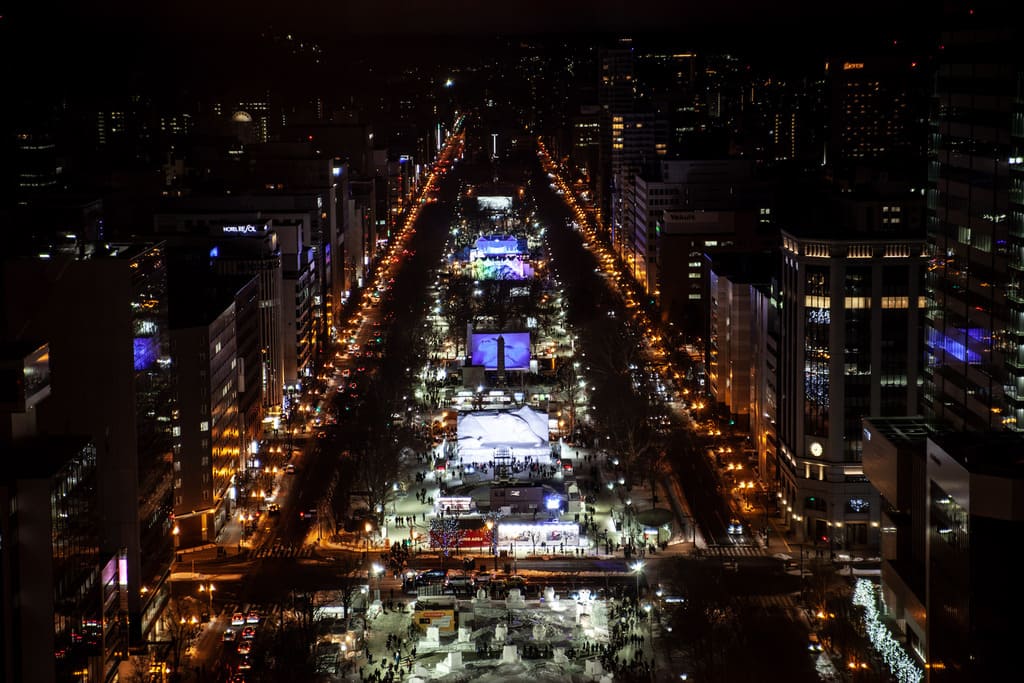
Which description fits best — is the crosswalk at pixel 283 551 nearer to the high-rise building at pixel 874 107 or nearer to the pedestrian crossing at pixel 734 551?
the pedestrian crossing at pixel 734 551

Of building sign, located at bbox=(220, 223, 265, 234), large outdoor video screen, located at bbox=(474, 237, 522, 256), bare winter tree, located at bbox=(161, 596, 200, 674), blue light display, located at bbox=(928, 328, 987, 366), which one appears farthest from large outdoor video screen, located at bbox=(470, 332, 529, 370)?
blue light display, located at bbox=(928, 328, 987, 366)

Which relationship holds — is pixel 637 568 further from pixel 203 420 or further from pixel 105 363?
pixel 105 363

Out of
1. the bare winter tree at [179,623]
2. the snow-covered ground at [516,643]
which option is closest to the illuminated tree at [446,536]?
the snow-covered ground at [516,643]

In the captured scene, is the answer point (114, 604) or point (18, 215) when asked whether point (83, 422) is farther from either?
point (18, 215)

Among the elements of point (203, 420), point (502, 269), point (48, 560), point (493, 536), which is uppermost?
point (48, 560)

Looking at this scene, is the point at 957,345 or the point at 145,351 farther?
the point at 145,351

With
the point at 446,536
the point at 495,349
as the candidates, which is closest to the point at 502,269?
the point at 495,349
